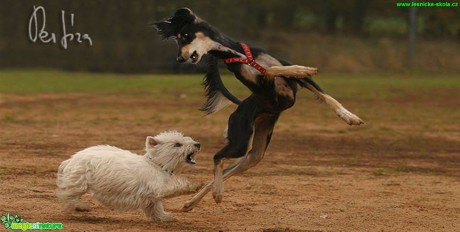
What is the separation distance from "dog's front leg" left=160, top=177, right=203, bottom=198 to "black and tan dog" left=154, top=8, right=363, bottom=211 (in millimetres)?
522

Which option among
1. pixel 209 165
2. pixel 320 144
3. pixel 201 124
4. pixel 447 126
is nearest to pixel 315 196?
pixel 209 165

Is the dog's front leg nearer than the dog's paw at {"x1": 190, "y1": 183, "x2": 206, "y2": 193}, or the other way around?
the dog's front leg

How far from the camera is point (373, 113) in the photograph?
81.2 ft

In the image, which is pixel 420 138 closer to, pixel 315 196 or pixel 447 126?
pixel 447 126

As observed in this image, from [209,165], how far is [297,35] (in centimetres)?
3376

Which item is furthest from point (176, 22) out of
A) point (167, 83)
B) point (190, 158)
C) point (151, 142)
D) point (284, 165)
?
point (167, 83)

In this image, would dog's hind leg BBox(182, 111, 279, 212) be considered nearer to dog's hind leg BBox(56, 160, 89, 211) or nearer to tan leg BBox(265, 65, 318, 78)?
tan leg BBox(265, 65, 318, 78)

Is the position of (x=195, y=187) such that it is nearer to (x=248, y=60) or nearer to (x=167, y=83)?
(x=248, y=60)

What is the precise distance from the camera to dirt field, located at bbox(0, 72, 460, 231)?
32.2ft

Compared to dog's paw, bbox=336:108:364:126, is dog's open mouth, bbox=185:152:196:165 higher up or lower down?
lower down

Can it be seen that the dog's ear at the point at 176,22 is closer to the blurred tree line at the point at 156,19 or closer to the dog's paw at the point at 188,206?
the dog's paw at the point at 188,206

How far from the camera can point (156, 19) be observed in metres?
37.0

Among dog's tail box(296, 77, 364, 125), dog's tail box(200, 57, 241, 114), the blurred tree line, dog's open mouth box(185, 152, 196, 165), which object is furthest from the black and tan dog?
the blurred tree line

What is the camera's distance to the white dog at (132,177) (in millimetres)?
9078
